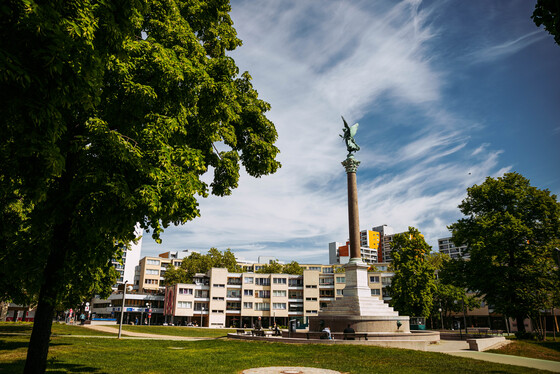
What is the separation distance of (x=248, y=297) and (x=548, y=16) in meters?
78.7

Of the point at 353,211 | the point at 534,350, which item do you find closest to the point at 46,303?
the point at 534,350

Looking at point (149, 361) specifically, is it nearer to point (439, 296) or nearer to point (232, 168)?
point (232, 168)

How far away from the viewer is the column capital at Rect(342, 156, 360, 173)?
33.5 m

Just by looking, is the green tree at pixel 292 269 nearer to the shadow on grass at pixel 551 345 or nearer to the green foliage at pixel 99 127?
the shadow on grass at pixel 551 345

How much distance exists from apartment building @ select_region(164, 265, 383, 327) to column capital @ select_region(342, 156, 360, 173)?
2014 inches

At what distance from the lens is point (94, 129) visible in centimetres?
753

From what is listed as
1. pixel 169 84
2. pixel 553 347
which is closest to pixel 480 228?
pixel 553 347

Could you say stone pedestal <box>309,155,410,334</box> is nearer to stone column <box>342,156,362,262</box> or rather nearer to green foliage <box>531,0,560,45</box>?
stone column <box>342,156,362,262</box>

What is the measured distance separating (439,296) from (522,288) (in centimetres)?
2775

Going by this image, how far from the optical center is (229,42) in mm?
14742

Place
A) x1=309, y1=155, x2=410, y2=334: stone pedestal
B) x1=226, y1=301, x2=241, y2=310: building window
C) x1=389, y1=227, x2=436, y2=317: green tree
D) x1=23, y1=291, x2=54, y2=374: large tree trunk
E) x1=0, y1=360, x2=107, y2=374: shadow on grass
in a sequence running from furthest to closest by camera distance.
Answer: x1=226, y1=301, x2=241, y2=310: building window, x1=389, y1=227, x2=436, y2=317: green tree, x1=309, y1=155, x2=410, y2=334: stone pedestal, x1=0, y1=360, x2=107, y2=374: shadow on grass, x1=23, y1=291, x2=54, y2=374: large tree trunk

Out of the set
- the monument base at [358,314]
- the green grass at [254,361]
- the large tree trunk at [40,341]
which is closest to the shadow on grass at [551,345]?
the monument base at [358,314]

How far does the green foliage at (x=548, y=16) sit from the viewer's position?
5.94m

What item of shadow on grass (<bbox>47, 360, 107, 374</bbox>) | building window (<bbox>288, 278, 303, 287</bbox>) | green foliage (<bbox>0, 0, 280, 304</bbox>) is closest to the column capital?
green foliage (<bbox>0, 0, 280, 304</bbox>)
